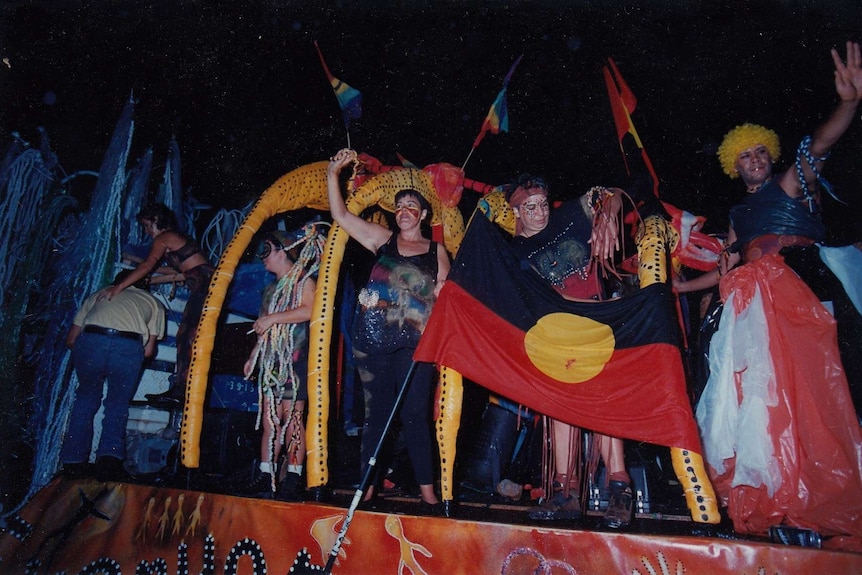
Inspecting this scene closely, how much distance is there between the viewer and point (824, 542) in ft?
7.48

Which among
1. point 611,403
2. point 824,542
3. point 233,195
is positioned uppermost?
point 233,195

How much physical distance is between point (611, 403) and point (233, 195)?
6541mm

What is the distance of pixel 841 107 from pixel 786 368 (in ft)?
5.08

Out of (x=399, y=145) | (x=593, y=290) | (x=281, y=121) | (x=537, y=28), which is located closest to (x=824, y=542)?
(x=593, y=290)

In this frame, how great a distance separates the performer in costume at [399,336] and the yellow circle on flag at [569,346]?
77 centimetres

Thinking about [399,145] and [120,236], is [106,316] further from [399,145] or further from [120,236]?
[399,145]

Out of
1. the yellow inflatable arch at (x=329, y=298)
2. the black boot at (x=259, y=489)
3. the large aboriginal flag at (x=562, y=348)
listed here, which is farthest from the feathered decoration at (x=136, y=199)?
the large aboriginal flag at (x=562, y=348)

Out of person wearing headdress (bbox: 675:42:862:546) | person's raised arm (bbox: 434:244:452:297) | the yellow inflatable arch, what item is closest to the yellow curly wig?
person wearing headdress (bbox: 675:42:862:546)

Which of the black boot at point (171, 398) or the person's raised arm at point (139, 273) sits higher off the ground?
the person's raised arm at point (139, 273)

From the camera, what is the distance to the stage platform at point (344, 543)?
214 centimetres

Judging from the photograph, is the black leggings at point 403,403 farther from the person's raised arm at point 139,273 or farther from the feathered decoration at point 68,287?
the feathered decoration at point 68,287

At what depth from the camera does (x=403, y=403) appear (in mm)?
3184

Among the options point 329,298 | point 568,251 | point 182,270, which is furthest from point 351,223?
point 182,270

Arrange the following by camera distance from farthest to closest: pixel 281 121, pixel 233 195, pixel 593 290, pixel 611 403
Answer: pixel 233 195
pixel 281 121
pixel 593 290
pixel 611 403
